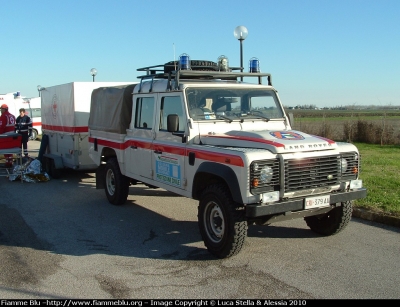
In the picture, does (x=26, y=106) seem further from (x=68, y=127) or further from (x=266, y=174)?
(x=266, y=174)

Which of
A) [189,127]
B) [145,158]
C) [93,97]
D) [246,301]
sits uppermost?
[93,97]

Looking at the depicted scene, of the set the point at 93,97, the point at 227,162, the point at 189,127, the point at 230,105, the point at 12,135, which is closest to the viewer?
the point at 227,162

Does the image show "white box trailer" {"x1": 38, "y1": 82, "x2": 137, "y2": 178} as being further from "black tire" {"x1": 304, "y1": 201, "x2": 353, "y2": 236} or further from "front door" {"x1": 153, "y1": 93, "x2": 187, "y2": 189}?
"black tire" {"x1": 304, "y1": 201, "x2": 353, "y2": 236}

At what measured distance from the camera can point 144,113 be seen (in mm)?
7742

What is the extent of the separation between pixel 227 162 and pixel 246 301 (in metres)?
1.72

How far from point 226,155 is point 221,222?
94cm

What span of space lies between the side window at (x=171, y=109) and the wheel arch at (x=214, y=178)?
34.5 inches

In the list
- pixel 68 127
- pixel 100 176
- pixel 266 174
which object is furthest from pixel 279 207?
pixel 68 127

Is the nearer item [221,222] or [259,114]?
[221,222]

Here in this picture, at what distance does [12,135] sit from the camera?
12.3m

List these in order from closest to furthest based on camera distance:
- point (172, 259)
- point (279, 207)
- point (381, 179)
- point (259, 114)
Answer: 1. point (279, 207)
2. point (172, 259)
3. point (259, 114)
4. point (381, 179)

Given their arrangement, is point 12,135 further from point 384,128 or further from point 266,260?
point 384,128

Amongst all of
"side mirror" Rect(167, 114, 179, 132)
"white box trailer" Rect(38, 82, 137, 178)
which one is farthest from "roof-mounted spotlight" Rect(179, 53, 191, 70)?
"white box trailer" Rect(38, 82, 137, 178)

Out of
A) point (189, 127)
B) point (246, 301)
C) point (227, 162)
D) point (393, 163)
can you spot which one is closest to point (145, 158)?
point (189, 127)
